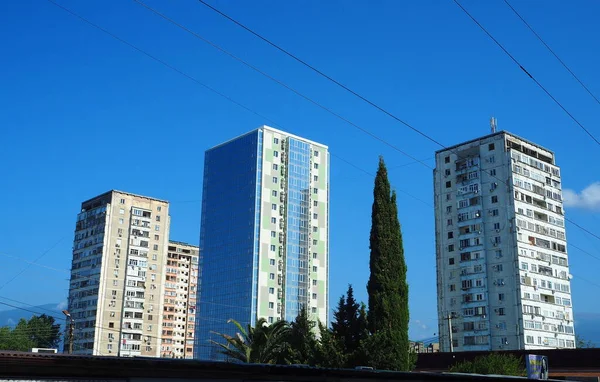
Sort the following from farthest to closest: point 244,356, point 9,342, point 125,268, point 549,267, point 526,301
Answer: point 125,268 < point 9,342 < point 549,267 < point 526,301 < point 244,356

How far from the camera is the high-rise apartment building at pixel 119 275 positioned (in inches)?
4951

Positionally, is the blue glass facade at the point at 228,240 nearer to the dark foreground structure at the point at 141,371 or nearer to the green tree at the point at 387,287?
the green tree at the point at 387,287

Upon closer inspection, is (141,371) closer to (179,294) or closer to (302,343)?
(302,343)

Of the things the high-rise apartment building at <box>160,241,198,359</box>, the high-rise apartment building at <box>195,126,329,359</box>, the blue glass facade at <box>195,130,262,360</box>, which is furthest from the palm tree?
the high-rise apartment building at <box>160,241,198,359</box>

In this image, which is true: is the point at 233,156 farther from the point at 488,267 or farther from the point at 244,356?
the point at 244,356

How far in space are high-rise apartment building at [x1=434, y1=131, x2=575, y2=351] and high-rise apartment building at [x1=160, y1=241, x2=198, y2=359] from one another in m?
103

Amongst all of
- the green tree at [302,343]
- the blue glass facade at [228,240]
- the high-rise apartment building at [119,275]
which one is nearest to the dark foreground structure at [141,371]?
the green tree at [302,343]

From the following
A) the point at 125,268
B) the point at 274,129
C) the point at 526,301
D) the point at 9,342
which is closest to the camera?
the point at 526,301

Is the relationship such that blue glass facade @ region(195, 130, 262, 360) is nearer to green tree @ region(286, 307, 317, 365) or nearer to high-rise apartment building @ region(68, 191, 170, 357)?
high-rise apartment building @ region(68, 191, 170, 357)

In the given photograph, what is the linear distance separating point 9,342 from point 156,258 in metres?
32.3

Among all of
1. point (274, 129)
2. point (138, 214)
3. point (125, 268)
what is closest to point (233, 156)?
point (274, 129)

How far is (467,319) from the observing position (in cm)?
9594

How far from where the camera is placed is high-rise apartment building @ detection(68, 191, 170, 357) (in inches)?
4951

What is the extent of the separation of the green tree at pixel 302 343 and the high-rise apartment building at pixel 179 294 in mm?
141185
